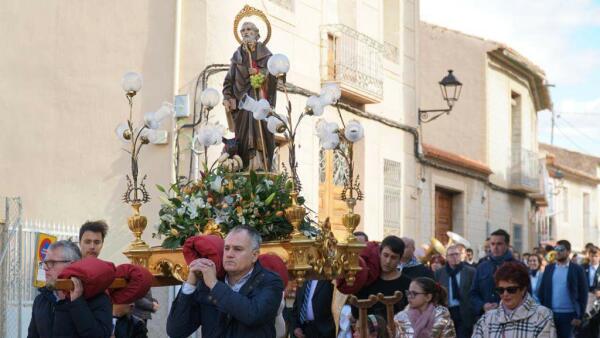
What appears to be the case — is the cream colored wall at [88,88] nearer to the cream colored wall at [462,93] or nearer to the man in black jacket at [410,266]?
the man in black jacket at [410,266]

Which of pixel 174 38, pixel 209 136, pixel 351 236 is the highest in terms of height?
pixel 174 38

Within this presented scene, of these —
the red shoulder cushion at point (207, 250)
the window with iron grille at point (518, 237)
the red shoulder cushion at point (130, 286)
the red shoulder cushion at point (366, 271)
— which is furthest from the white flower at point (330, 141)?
the window with iron grille at point (518, 237)

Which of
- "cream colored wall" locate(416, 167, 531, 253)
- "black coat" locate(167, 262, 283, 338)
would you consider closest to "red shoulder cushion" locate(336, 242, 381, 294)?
"black coat" locate(167, 262, 283, 338)

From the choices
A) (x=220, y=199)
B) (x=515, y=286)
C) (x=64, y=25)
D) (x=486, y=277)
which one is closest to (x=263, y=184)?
(x=220, y=199)

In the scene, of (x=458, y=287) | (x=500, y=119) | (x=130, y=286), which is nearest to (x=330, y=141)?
(x=130, y=286)

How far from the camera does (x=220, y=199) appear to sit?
850cm

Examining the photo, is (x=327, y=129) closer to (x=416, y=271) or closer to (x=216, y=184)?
(x=216, y=184)

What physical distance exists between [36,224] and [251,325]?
7.94 m

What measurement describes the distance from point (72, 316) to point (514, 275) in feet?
9.38

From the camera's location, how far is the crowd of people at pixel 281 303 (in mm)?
5922

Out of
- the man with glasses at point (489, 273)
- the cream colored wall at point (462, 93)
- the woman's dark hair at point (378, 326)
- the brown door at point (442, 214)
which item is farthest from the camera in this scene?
the cream colored wall at point (462, 93)

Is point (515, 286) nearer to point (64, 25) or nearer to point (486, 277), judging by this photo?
point (486, 277)

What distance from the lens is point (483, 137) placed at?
87.4 feet

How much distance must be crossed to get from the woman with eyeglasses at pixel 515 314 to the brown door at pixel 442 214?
15559 mm
